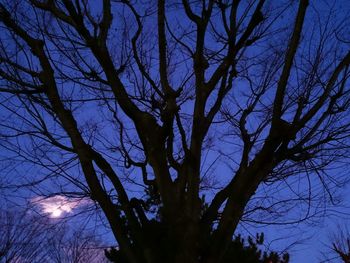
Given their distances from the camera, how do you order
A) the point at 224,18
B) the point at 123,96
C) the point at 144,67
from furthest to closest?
1. the point at 144,67
2. the point at 224,18
3. the point at 123,96

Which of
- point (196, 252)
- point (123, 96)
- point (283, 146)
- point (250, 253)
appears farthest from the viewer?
point (250, 253)

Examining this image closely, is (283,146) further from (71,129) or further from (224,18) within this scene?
(71,129)

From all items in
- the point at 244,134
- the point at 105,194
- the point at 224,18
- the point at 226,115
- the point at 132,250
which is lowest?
the point at 132,250

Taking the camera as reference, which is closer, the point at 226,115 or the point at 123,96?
the point at 123,96

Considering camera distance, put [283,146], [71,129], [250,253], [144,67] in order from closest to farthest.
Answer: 1. [283,146]
2. [71,129]
3. [144,67]
4. [250,253]

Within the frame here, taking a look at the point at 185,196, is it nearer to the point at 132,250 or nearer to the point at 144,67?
the point at 132,250

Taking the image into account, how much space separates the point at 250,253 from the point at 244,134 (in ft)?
9.61

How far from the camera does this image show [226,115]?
193 inches

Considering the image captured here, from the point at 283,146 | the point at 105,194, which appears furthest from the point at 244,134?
the point at 105,194

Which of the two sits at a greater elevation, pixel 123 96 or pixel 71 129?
pixel 123 96

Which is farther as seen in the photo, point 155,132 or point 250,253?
point 250,253

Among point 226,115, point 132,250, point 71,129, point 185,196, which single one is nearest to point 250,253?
point 226,115

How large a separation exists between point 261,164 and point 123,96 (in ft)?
5.32

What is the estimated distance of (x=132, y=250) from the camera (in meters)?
3.01
